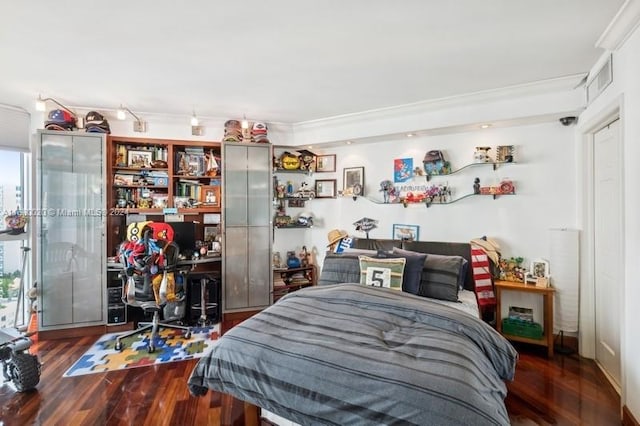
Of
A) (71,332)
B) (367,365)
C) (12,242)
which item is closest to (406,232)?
(367,365)

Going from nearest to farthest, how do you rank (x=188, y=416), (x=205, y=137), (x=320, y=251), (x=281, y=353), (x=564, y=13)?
(x=281, y=353) < (x=564, y=13) < (x=188, y=416) < (x=205, y=137) < (x=320, y=251)

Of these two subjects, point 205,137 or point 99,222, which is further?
point 205,137

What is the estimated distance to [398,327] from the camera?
1.93 meters

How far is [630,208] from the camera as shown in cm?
193

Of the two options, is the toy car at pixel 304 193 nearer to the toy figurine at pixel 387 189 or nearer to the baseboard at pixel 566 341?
the toy figurine at pixel 387 189

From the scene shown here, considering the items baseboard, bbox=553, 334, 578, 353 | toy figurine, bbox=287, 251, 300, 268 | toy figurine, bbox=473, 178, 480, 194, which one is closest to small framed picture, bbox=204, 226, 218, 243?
toy figurine, bbox=287, 251, 300, 268

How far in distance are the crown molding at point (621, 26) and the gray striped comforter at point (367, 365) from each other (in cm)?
203

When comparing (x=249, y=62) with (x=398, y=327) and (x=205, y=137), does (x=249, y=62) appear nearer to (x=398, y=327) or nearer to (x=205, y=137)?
(x=205, y=137)

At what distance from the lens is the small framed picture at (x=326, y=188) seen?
4.17m

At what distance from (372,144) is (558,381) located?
2953 mm

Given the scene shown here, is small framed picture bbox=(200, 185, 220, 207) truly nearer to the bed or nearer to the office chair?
the office chair

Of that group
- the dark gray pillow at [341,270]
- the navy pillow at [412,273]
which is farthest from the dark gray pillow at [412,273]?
the dark gray pillow at [341,270]

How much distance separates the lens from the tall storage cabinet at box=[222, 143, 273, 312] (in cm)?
382

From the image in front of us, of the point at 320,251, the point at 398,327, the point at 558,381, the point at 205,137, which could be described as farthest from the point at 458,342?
the point at 205,137
